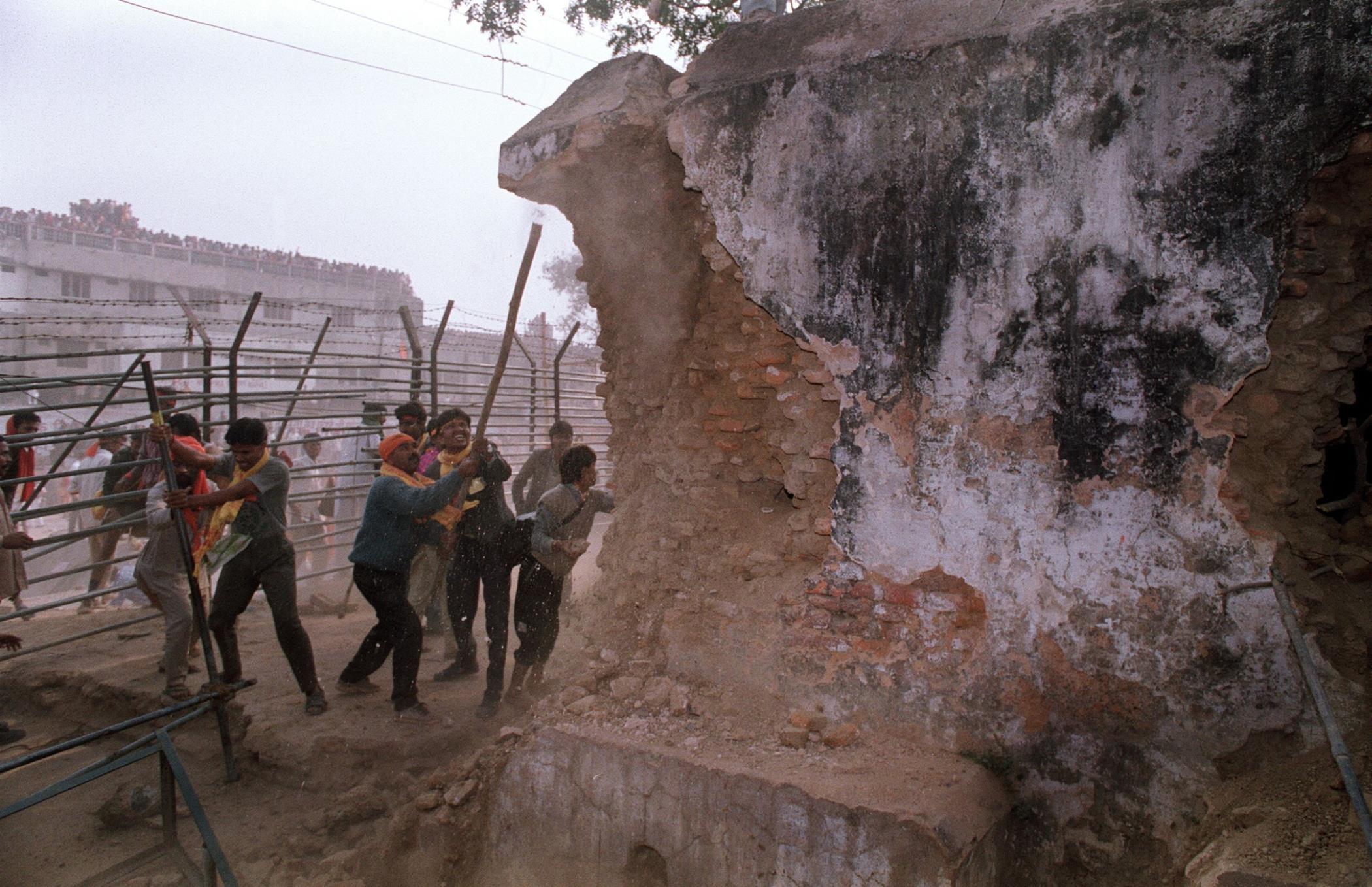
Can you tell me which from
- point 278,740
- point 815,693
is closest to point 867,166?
point 815,693

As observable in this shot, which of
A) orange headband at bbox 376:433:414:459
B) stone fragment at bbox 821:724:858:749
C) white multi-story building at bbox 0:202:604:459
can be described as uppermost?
white multi-story building at bbox 0:202:604:459

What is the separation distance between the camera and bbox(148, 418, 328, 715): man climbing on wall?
454cm

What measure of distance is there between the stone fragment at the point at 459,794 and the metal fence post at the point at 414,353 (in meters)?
4.18

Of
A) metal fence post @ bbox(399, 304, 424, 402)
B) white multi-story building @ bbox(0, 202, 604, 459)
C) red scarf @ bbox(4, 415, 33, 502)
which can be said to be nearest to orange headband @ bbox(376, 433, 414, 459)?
metal fence post @ bbox(399, 304, 424, 402)

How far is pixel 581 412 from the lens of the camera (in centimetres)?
1097

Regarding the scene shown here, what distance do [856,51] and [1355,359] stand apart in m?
2.05

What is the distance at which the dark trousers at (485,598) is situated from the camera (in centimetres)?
460

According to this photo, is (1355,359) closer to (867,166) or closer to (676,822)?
(867,166)

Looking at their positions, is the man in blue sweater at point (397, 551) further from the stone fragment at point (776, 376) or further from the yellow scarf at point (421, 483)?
the stone fragment at point (776, 376)

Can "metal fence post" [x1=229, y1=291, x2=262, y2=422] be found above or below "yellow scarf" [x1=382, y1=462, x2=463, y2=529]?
above

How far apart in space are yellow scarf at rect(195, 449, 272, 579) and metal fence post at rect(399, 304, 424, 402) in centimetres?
253

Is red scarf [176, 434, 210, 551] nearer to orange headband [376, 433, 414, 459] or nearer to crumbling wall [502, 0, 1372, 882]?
→ orange headband [376, 433, 414, 459]

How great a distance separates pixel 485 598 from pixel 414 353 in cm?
372

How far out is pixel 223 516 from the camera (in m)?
4.65
